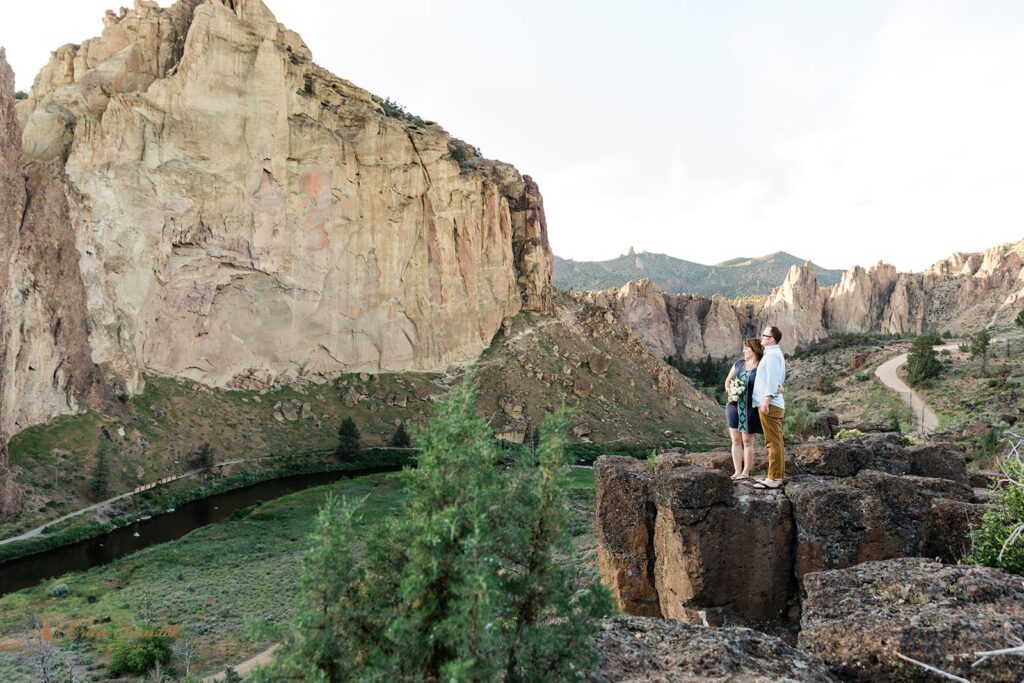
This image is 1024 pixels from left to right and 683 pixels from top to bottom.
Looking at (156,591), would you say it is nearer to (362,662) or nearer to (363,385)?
A: (362,662)

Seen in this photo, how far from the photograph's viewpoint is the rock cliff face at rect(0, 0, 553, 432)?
43.0m

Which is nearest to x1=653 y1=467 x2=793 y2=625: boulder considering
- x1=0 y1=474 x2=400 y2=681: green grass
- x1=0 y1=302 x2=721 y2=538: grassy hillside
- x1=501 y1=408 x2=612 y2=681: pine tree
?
x1=501 y1=408 x2=612 y2=681: pine tree

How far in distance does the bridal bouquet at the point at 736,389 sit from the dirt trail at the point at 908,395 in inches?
1242

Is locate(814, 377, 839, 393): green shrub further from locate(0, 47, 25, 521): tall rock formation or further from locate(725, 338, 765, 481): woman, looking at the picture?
locate(0, 47, 25, 521): tall rock formation

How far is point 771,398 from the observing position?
25.8 ft

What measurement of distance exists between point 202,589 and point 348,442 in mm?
28548

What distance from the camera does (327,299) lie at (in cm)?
6200

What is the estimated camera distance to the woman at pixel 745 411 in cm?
836

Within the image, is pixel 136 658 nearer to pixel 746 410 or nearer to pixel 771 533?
pixel 771 533

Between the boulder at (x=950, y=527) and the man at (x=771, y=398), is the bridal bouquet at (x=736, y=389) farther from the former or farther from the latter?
the boulder at (x=950, y=527)

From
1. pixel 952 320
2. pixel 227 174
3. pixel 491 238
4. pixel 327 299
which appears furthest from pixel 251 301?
pixel 952 320

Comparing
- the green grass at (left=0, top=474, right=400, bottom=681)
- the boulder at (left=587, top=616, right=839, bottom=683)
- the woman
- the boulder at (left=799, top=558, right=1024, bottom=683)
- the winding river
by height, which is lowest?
the winding river

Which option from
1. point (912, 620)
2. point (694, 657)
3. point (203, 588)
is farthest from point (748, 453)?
point (203, 588)

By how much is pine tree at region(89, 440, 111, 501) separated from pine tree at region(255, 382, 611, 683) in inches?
1663
